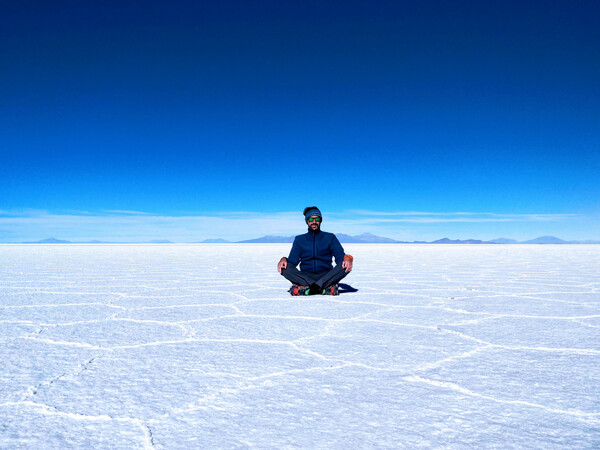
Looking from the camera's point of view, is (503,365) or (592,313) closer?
(503,365)

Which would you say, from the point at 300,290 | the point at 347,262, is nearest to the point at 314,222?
the point at 347,262

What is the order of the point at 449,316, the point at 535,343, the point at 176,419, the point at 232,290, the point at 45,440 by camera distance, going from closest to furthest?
the point at 45,440
the point at 176,419
the point at 535,343
the point at 449,316
the point at 232,290

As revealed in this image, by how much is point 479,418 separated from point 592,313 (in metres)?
2.18

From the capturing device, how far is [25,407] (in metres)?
1.35

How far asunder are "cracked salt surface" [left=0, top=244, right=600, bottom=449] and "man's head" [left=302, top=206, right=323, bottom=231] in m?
0.73

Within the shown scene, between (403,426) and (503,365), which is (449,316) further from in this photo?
(403,426)

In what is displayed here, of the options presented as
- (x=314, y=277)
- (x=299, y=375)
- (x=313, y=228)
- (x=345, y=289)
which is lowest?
(x=299, y=375)

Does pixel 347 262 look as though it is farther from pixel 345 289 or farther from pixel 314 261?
pixel 345 289

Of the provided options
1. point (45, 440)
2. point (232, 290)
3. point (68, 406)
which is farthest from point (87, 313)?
point (45, 440)

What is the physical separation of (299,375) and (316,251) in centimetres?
227

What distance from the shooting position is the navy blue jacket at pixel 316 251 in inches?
154

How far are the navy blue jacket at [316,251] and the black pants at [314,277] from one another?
5 centimetres

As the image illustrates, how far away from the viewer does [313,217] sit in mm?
3809

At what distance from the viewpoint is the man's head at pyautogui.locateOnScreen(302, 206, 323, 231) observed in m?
3.81
